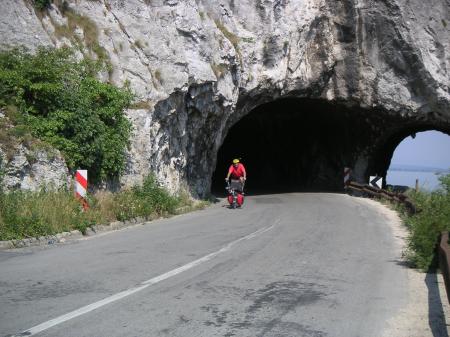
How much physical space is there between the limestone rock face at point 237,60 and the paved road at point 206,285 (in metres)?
6.35

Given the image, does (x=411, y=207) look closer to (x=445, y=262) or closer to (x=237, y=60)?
(x=445, y=262)

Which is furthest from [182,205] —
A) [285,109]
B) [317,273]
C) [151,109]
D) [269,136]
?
[269,136]

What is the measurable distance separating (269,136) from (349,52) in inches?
512

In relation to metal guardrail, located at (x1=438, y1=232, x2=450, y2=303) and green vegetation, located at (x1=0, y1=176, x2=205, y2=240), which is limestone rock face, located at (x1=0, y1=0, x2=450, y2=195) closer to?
green vegetation, located at (x1=0, y1=176, x2=205, y2=240)

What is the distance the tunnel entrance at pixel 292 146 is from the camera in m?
31.7

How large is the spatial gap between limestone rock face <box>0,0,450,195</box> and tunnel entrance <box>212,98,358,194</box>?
1316 mm

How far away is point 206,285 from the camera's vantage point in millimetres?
6895

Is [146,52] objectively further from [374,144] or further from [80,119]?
[374,144]

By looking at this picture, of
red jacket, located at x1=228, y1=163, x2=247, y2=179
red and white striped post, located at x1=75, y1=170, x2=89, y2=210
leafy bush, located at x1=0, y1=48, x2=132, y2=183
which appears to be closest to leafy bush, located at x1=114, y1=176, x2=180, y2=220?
leafy bush, located at x1=0, y1=48, x2=132, y2=183

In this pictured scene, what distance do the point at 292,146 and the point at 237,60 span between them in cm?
1610

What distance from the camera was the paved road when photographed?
17.3 ft

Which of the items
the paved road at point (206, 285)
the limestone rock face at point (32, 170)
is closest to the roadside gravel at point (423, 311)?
the paved road at point (206, 285)

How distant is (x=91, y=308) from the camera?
5.65 meters

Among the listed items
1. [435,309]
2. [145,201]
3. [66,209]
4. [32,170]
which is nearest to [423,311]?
[435,309]
